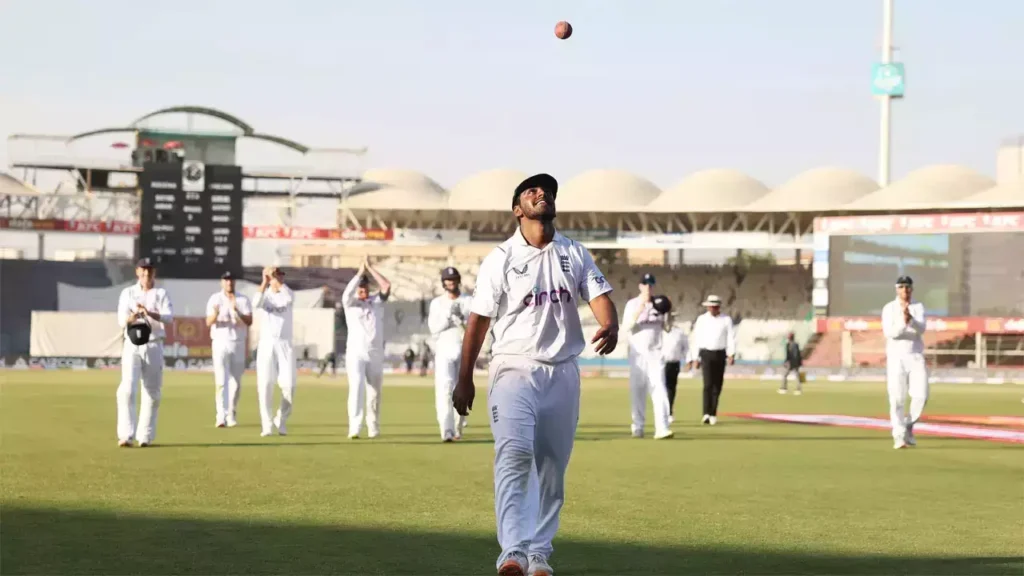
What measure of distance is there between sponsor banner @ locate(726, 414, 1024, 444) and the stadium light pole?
6228cm

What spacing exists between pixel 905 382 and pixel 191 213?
43.9 meters

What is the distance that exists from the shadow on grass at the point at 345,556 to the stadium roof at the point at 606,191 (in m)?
85.5

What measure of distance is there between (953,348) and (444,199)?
4671 centimetres

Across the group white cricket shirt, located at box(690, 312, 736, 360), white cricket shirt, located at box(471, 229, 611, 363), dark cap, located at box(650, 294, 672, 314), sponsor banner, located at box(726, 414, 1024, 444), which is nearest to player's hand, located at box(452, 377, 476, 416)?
white cricket shirt, located at box(471, 229, 611, 363)

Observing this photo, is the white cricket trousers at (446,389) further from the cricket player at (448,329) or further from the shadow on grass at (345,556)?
the shadow on grass at (345,556)

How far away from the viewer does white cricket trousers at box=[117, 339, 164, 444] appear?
1622 cm

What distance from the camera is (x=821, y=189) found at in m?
96.6

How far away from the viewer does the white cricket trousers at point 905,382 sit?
1761 centimetres

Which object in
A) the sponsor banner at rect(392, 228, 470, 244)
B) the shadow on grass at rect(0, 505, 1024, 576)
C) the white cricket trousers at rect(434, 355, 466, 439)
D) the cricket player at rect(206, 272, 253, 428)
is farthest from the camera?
the sponsor banner at rect(392, 228, 470, 244)

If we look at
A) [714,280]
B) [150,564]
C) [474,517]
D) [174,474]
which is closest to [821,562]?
[474,517]

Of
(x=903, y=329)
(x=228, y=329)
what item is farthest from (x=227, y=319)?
(x=903, y=329)

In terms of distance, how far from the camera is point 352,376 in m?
18.8

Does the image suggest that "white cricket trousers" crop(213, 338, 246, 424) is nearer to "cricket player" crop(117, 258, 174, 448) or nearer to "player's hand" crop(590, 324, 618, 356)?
"cricket player" crop(117, 258, 174, 448)

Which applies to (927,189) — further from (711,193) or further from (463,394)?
(463,394)
